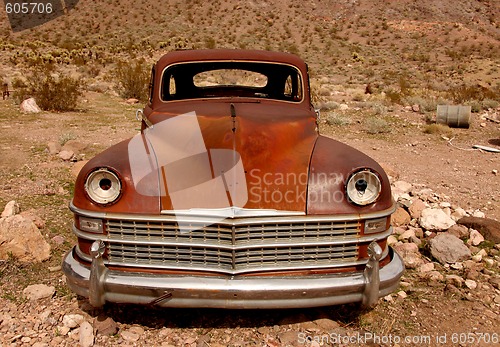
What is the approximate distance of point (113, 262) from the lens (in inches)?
113

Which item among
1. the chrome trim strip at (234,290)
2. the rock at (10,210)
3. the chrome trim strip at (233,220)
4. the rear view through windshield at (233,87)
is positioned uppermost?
the rear view through windshield at (233,87)

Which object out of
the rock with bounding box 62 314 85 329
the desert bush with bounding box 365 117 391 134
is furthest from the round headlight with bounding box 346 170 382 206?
the desert bush with bounding box 365 117 391 134

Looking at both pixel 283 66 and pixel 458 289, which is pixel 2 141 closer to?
pixel 283 66

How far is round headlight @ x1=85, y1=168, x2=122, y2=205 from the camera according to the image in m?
2.84

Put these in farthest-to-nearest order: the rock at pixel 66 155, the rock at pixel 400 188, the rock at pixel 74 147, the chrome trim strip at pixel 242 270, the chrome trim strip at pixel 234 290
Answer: the rock at pixel 74 147, the rock at pixel 66 155, the rock at pixel 400 188, the chrome trim strip at pixel 242 270, the chrome trim strip at pixel 234 290

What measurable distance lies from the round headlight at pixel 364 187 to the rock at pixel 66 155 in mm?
5183

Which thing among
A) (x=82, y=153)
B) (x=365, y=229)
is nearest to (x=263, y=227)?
(x=365, y=229)

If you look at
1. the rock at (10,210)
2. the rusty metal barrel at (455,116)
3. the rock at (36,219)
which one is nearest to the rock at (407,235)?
the rock at (36,219)

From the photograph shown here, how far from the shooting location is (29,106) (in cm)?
1128

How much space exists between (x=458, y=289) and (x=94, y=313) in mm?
2811

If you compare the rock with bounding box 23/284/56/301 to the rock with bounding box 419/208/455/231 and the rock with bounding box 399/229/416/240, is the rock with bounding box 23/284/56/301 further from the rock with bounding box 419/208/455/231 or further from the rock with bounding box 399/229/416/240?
the rock with bounding box 419/208/455/231

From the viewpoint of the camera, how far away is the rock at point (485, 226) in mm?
4523

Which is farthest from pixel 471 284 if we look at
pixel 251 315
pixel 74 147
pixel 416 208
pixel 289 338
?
pixel 74 147

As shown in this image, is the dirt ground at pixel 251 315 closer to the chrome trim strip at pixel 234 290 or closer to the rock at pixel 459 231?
the chrome trim strip at pixel 234 290
